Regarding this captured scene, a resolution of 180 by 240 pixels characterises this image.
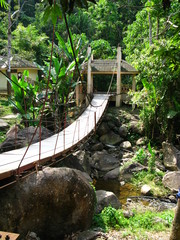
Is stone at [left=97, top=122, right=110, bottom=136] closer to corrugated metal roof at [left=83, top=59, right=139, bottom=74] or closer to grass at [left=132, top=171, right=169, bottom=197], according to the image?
corrugated metal roof at [left=83, top=59, right=139, bottom=74]

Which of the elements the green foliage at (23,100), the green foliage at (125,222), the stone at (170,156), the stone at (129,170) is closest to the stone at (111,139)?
the stone at (170,156)

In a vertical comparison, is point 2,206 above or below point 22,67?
below

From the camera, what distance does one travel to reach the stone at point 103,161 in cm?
718

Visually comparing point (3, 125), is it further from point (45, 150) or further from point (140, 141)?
point (140, 141)

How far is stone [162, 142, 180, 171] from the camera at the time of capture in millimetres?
6793

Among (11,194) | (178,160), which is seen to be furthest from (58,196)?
(178,160)

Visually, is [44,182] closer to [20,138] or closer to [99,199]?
[99,199]

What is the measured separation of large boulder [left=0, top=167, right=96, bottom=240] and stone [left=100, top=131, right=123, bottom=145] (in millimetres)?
4913

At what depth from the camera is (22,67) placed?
11.6 meters

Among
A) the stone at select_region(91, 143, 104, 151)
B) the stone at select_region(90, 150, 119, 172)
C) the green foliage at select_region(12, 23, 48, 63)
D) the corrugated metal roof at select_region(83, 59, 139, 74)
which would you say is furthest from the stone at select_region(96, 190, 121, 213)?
the green foliage at select_region(12, 23, 48, 63)

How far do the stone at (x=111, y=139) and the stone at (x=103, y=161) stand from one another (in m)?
1.01

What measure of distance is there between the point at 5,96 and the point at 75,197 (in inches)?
308

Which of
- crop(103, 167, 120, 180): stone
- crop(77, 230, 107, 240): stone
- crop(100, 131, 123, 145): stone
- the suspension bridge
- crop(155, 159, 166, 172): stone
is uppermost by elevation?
the suspension bridge

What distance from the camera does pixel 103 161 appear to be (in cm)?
733
